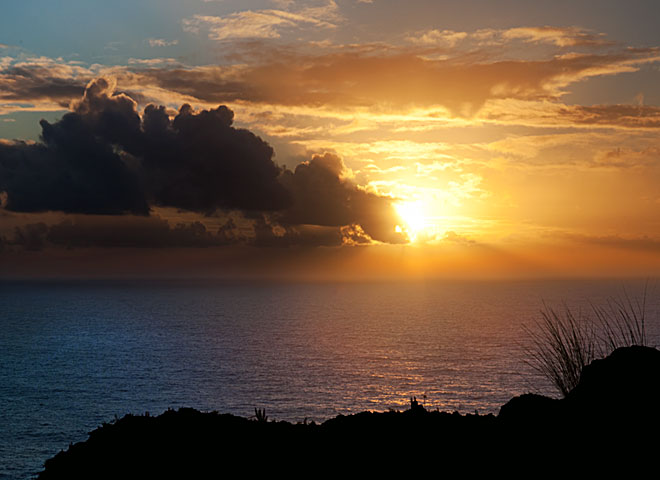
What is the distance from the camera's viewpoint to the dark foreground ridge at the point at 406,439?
401 inches

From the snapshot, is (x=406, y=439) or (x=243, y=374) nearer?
(x=406, y=439)

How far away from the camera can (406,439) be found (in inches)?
427

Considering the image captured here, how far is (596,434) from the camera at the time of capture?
10453 millimetres

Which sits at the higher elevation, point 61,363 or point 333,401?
point 61,363

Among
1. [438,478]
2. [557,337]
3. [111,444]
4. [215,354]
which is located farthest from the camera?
[215,354]

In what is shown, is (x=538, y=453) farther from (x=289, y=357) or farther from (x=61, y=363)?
(x=61, y=363)

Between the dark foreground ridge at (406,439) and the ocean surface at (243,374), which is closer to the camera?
the dark foreground ridge at (406,439)

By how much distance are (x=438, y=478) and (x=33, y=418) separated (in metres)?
76.5

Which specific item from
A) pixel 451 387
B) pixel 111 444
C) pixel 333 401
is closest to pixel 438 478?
pixel 111 444

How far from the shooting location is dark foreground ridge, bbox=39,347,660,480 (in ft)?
33.4

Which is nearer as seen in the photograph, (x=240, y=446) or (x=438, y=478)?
(x=438, y=478)

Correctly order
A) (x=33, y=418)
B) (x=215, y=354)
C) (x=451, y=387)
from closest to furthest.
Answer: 1. (x=33, y=418)
2. (x=451, y=387)
3. (x=215, y=354)

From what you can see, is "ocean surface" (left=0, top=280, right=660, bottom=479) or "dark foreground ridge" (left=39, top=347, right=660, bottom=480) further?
"ocean surface" (left=0, top=280, right=660, bottom=479)

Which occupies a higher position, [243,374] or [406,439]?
[243,374]
